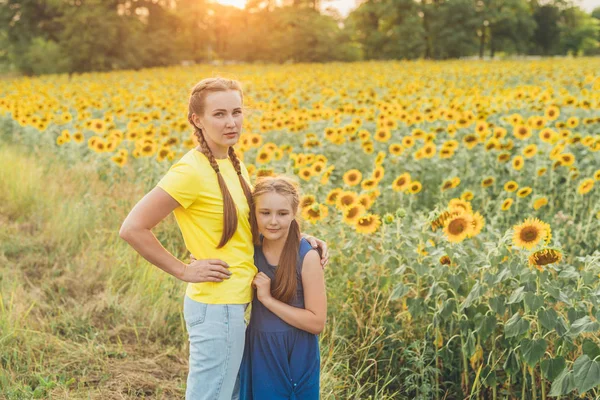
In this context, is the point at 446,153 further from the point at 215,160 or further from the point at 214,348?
the point at 214,348

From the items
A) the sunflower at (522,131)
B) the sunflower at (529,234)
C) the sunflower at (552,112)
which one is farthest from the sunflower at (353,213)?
the sunflower at (552,112)

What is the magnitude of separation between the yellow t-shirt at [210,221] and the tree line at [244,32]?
30.4m

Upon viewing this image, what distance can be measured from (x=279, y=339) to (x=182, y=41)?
3990 cm

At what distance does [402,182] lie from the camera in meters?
4.19

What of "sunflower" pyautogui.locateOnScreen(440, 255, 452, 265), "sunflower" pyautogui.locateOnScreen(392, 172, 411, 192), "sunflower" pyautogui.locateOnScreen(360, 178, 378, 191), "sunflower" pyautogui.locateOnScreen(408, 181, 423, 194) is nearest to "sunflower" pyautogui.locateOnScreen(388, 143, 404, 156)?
"sunflower" pyautogui.locateOnScreen(408, 181, 423, 194)

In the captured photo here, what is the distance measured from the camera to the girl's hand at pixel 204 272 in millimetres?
2031

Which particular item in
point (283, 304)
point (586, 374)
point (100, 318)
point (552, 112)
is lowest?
point (100, 318)

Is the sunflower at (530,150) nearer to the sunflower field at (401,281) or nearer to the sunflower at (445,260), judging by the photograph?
the sunflower field at (401,281)

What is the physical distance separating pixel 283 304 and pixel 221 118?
0.66 metres

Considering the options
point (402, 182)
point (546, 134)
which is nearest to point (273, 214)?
point (402, 182)

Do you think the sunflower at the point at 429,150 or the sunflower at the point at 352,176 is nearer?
the sunflower at the point at 352,176

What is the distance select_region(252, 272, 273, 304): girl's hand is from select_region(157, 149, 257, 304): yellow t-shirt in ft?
0.12

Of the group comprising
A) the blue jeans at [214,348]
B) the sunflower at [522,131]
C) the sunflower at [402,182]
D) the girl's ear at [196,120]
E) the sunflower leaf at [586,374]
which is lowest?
the sunflower leaf at [586,374]

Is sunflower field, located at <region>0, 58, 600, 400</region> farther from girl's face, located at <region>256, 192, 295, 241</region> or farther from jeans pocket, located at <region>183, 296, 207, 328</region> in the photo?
jeans pocket, located at <region>183, 296, 207, 328</region>
